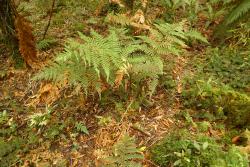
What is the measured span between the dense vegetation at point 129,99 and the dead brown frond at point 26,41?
14 millimetres

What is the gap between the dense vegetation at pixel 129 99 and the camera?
3.60 meters

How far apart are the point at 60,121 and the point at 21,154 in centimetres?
58

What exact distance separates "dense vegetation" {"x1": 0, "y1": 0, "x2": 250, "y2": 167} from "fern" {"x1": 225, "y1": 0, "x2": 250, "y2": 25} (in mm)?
19

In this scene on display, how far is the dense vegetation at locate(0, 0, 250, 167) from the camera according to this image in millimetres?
3598

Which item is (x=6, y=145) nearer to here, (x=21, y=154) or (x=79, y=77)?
(x=21, y=154)

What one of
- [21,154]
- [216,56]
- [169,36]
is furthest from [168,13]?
[21,154]

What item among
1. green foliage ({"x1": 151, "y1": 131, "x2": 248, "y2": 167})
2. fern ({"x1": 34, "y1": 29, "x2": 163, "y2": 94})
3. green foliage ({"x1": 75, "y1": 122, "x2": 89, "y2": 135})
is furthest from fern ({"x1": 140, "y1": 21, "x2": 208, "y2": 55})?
green foliage ({"x1": 75, "y1": 122, "x2": 89, "y2": 135})

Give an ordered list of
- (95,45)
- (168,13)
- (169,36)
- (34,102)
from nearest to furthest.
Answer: (95,45), (169,36), (34,102), (168,13)

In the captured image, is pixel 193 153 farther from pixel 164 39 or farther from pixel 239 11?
pixel 239 11

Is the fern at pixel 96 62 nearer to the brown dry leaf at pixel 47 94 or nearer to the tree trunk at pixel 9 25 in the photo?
the brown dry leaf at pixel 47 94

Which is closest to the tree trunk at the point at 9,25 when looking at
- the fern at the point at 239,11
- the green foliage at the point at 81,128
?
the green foliage at the point at 81,128

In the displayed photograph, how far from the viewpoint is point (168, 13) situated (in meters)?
5.79

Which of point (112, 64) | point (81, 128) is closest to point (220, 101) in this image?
point (112, 64)

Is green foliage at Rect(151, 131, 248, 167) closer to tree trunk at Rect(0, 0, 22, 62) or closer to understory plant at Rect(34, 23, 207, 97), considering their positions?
understory plant at Rect(34, 23, 207, 97)
